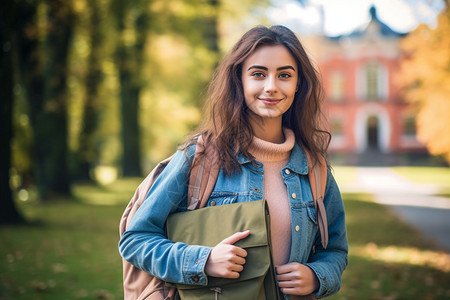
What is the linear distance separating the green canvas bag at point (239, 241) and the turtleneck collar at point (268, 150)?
0.32 m

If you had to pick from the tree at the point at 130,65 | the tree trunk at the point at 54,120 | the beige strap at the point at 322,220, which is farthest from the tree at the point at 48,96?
the beige strap at the point at 322,220

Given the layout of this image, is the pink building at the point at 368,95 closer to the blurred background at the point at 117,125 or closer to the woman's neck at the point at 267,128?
the blurred background at the point at 117,125

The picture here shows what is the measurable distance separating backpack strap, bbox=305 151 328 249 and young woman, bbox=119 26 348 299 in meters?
0.03

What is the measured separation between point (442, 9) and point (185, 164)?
8742 mm

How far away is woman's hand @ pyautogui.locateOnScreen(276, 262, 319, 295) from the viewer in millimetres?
2002

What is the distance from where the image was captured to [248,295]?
187cm

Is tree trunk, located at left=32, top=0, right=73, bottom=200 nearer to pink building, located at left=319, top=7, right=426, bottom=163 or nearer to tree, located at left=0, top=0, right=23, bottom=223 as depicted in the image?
tree, located at left=0, top=0, right=23, bottom=223

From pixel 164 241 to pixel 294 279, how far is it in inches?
22.2

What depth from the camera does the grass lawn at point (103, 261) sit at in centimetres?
606

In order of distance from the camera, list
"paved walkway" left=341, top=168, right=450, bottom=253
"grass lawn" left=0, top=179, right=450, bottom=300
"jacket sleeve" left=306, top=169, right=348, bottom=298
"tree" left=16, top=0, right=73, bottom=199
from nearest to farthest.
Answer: "jacket sleeve" left=306, top=169, right=348, bottom=298 < "grass lawn" left=0, top=179, right=450, bottom=300 < "paved walkway" left=341, top=168, right=450, bottom=253 < "tree" left=16, top=0, right=73, bottom=199

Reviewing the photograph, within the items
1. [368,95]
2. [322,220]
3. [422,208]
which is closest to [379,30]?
[368,95]

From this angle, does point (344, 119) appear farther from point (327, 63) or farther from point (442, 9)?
point (442, 9)

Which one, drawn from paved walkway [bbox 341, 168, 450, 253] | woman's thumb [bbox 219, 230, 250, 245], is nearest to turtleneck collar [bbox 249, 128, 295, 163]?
woman's thumb [bbox 219, 230, 250, 245]

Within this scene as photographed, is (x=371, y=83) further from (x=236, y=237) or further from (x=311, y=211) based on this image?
(x=236, y=237)
